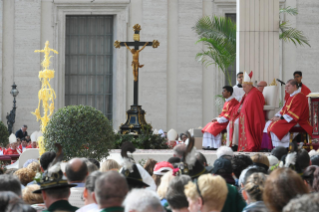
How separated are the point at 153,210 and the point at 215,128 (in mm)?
10258

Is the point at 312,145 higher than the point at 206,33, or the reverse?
the point at 206,33

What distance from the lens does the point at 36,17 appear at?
74.1 feet

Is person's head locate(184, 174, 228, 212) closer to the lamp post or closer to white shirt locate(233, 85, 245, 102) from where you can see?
white shirt locate(233, 85, 245, 102)

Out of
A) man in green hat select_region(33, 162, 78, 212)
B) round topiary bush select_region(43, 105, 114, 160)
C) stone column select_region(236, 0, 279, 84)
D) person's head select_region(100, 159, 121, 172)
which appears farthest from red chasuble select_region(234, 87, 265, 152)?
man in green hat select_region(33, 162, 78, 212)

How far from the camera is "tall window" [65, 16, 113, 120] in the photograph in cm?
2300

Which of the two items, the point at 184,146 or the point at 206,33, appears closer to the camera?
the point at 184,146

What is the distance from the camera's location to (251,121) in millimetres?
12195

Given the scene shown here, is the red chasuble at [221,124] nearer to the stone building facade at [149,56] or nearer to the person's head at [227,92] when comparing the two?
the person's head at [227,92]

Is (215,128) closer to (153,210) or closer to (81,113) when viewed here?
(81,113)

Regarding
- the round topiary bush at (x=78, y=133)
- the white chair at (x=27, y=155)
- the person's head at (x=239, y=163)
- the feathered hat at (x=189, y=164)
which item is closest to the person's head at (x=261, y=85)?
the round topiary bush at (x=78, y=133)

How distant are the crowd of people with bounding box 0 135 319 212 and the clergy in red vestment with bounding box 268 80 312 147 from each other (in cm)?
643

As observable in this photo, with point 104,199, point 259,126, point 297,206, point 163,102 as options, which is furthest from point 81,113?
point 163,102

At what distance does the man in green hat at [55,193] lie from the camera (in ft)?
12.6

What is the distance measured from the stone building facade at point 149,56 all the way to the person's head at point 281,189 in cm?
1952
